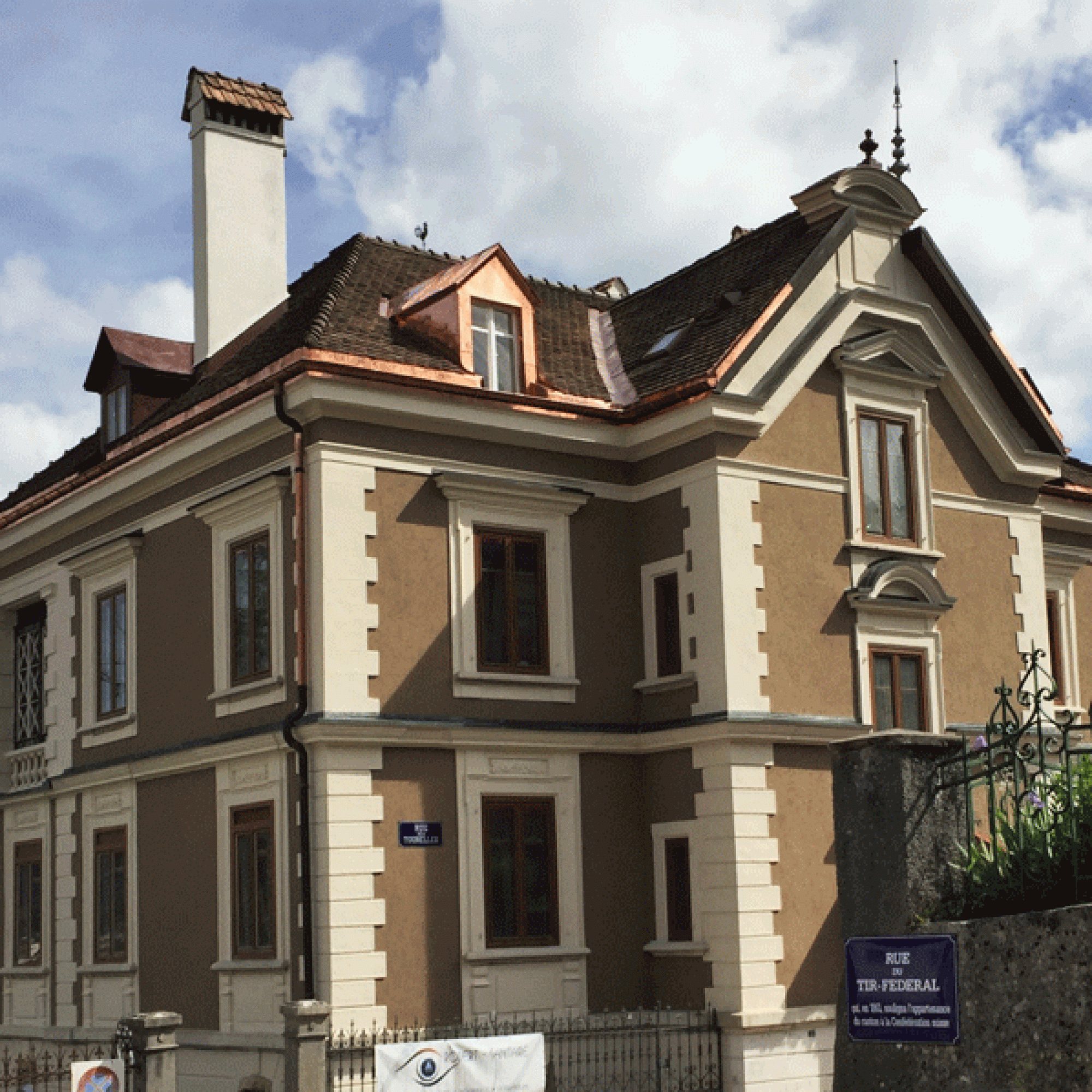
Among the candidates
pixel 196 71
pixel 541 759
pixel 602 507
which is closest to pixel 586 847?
pixel 541 759

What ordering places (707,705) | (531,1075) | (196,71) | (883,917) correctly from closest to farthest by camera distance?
(883,917)
(531,1075)
(707,705)
(196,71)

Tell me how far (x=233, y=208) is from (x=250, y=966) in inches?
469

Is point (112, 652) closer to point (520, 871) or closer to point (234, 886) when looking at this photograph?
point (234, 886)

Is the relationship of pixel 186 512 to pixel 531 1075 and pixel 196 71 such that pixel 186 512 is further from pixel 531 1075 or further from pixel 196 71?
pixel 531 1075

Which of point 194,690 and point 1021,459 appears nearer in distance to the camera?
point 194,690

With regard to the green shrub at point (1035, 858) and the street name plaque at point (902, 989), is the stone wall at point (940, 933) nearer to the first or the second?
the street name plaque at point (902, 989)

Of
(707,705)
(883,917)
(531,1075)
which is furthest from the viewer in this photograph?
(707,705)

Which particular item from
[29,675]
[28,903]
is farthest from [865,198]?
[28,903]

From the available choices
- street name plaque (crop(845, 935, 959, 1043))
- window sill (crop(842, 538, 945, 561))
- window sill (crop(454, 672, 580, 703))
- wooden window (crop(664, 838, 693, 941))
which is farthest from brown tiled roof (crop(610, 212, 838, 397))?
street name plaque (crop(845, 935, 959, 1043))

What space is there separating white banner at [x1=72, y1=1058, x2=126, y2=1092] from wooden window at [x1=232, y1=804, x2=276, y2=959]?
4.77 m

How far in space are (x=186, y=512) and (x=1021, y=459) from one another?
471 inches

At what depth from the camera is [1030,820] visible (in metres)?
10.7

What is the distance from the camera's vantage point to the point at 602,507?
22.9 m

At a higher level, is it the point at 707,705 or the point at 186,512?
the point at 186,512
